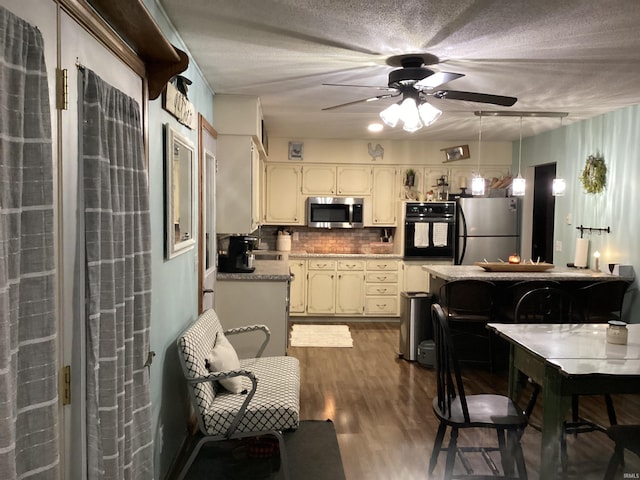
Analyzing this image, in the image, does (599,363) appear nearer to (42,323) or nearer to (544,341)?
(544,341)

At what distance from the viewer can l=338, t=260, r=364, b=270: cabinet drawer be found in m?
6.87

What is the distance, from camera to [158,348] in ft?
8.42

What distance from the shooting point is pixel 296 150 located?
6.97m

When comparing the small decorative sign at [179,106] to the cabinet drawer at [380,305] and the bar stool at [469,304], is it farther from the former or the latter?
the cabinet drawer at [380,305]

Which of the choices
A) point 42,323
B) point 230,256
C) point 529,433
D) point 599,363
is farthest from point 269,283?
point 42,323

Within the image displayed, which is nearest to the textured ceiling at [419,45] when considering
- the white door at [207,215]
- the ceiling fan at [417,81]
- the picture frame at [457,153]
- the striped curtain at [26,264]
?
the ceiling fan at [417,81]

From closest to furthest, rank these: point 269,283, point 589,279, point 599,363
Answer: point 599,363 < point 269,283 < point 589,279

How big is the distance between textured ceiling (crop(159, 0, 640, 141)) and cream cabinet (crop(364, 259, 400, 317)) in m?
2.68

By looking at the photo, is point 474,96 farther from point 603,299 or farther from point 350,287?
point 350,287

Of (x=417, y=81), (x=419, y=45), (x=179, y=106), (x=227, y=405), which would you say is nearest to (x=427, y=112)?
(x=417, y=81)

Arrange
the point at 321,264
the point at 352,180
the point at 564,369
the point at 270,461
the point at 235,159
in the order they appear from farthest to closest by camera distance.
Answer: the point at 352,180
the point at 321,264
the point at 235,159
the point at 270,461
the point at 564,369

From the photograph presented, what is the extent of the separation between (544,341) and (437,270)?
2.27 meters

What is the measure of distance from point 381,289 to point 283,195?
182 cm

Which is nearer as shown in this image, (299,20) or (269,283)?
(299,20)
